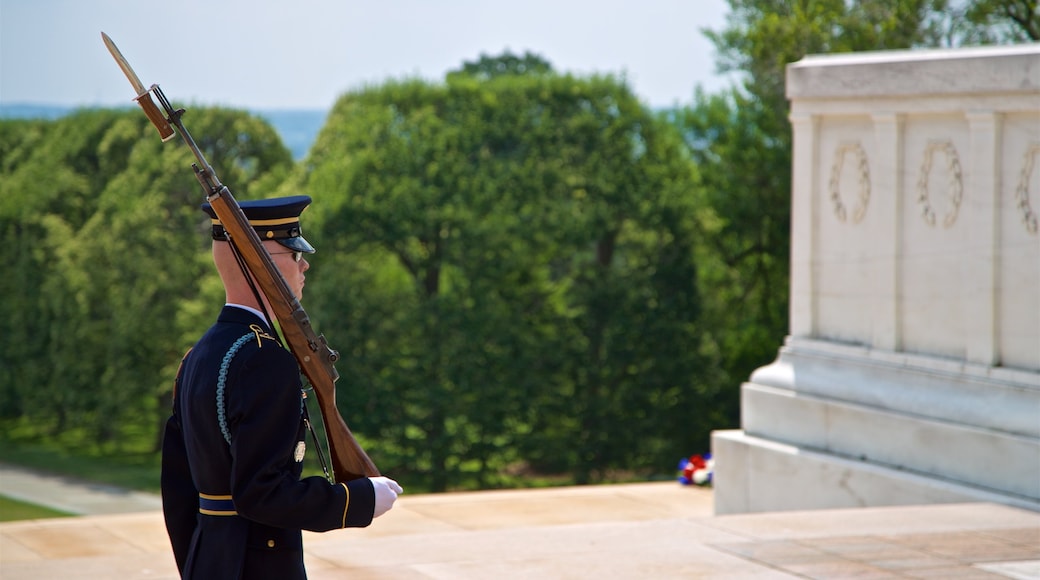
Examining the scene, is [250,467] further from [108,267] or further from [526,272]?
[108,267]

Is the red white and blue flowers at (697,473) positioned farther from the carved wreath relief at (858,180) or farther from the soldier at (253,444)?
the soldier at (253,444)

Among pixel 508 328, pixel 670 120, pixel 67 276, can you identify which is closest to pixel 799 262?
pixel 508 328

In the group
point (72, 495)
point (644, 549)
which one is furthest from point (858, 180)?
point (72, 495)

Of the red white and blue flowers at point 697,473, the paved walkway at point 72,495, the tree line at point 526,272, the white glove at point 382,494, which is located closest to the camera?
the white glove at point 382,494

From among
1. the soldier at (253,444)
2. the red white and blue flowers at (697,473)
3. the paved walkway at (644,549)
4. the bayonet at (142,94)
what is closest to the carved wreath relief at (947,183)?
the paved walkway at (644,549)

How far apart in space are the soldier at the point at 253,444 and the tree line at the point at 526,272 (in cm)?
1988

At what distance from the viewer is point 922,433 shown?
834 centimetres

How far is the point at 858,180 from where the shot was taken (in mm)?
9141

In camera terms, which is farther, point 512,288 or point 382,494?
point 512,288

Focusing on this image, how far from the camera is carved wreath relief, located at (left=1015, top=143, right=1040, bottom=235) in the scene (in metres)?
8.02

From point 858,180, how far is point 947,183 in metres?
0.77

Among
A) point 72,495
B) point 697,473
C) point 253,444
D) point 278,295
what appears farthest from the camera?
point 72,495

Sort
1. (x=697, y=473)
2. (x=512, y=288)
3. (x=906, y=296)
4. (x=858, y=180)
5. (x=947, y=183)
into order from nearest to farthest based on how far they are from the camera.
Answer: (x=947, y=183) < (x=906, y=296) < (x=858, y=180) < (x=697, y=473) < (x=512, y=288)

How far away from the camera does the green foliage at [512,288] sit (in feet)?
80.3
